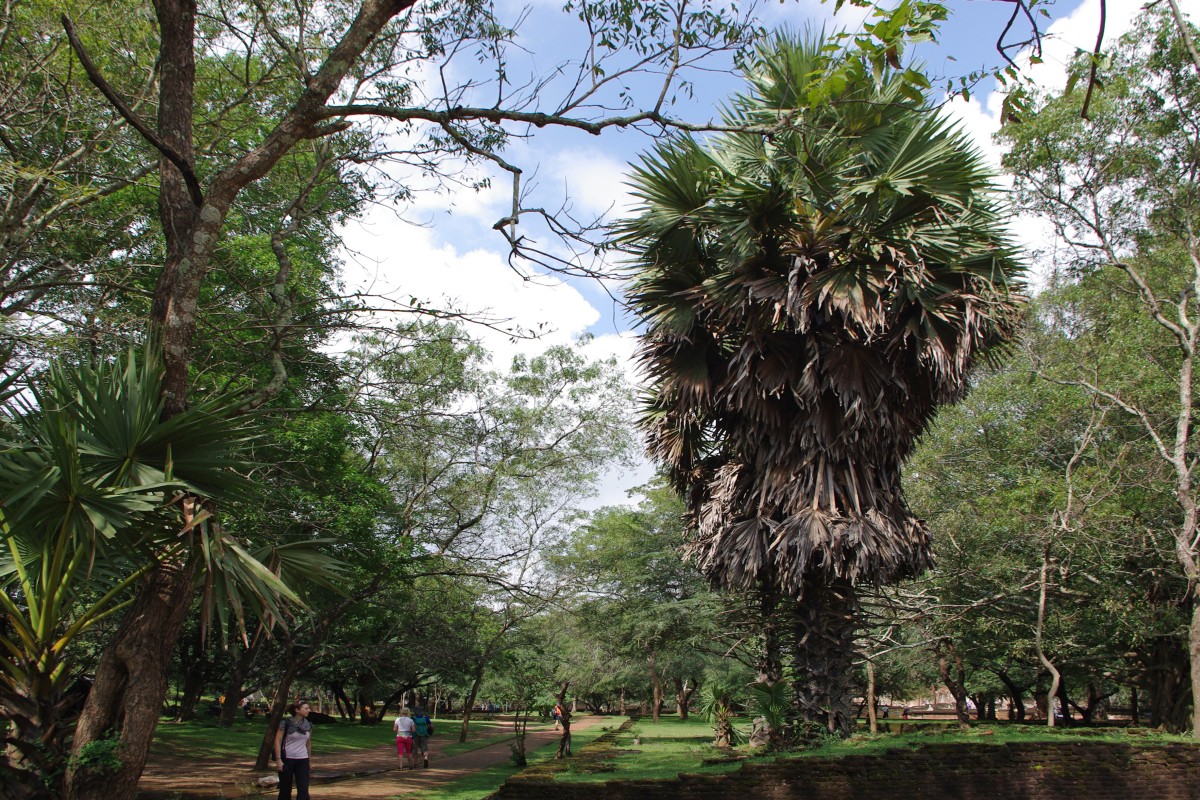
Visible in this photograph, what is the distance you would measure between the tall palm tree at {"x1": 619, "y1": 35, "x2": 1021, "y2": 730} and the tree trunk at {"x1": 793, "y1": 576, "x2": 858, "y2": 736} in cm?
2

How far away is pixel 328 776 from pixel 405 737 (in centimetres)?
197

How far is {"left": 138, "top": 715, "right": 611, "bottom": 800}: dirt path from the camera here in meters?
9.89

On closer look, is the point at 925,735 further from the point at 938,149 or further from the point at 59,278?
the point at 59,278

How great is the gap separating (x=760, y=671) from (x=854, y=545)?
125 inches

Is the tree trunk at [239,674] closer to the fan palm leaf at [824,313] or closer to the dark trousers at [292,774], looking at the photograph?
the dark trousers at [292,774]

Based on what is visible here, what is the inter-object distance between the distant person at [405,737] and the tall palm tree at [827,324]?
7.25 metres

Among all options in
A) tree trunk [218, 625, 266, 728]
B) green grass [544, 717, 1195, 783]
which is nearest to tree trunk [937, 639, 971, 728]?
green grass [544, 717, 1195, 783]

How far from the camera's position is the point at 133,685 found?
4.71 metres

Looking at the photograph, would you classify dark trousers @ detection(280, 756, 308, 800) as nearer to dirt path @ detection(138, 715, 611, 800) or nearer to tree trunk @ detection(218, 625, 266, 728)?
dirt path @ detection(138, 715, 611, 800)

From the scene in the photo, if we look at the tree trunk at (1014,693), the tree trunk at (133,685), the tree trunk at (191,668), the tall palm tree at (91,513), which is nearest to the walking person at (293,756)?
the tall palm tree at (91,513)

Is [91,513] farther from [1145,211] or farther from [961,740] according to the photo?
[1145,211]

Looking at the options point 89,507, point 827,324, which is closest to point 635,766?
point 827,324

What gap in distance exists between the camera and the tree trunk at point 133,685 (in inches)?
179

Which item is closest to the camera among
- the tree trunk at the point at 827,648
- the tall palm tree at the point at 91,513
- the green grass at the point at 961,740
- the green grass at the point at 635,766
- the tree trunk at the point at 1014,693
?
the tall palm tree at the point at 91,513
